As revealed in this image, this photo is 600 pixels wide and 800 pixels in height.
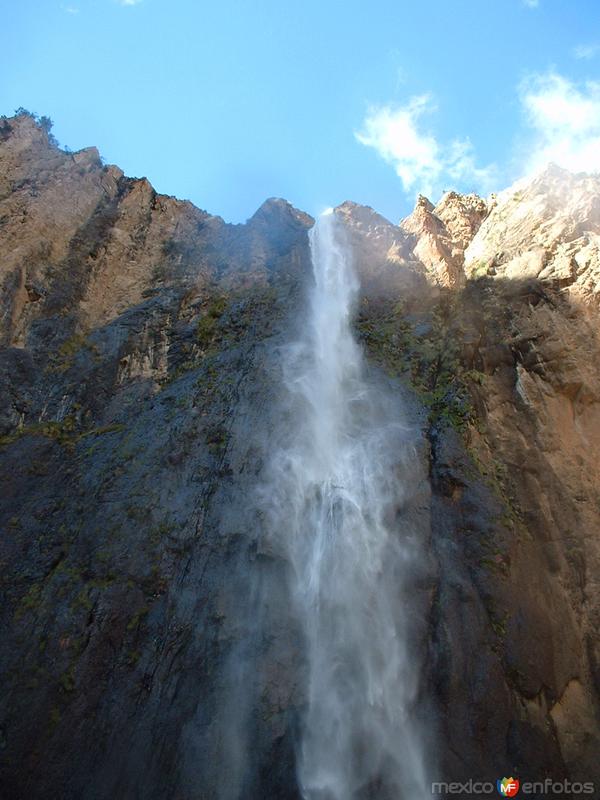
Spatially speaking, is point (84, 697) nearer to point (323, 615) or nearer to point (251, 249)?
point (323, 615)

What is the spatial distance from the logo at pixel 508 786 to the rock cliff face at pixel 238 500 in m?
0.22

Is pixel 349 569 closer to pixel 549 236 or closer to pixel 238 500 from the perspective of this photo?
pixel 238 500

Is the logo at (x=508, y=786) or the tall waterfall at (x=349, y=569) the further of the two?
the tall waterfall at (x=349, y=569)

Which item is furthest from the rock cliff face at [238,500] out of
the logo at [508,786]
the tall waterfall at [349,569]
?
the tall waterfall at [349,569]

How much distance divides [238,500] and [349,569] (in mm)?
2885

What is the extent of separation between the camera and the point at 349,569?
39.1ft

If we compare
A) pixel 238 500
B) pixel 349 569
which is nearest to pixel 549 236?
pixel 349 569

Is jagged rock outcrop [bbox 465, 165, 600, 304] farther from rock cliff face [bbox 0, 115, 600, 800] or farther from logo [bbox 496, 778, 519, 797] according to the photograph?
logo [bbox 496, 778, 519, 797]

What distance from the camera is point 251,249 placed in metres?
23.3

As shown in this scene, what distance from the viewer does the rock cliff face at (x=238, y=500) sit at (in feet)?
32.1

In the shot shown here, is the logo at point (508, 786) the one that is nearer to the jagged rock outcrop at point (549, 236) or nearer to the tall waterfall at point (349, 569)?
the tall waterfall at point (349, 569)

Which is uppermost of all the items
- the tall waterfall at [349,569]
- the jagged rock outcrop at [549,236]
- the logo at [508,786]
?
the jagged rock outcrop at [549,236]

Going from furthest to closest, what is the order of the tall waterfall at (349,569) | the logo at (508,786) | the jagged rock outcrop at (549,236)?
the jagged rock outcrop at (549,236), the tall waterfall at (349,569), the logo at (508,786)

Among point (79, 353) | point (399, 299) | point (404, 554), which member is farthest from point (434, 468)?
point (79, 353)
